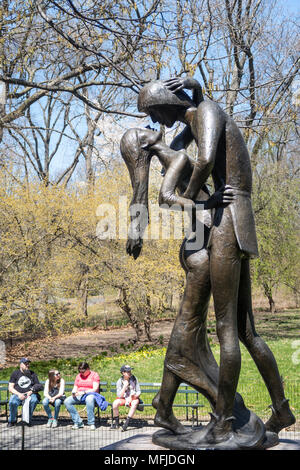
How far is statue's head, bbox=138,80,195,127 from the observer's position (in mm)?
4734

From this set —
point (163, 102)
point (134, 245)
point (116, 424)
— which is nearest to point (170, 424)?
point (134, 245)

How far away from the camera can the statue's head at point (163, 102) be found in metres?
4.73

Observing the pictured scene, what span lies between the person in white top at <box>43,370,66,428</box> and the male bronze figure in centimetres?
458

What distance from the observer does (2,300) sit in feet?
46.3

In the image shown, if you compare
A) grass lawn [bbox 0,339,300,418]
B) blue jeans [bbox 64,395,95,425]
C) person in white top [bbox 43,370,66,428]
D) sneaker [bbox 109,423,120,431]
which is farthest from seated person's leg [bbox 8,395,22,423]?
grass lawn [bbox 0,339,300,418]

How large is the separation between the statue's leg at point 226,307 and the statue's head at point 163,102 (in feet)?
3.43

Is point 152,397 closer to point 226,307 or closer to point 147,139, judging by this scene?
point 226,307

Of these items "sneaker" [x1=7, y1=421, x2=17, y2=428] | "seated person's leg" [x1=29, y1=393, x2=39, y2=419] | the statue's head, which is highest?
the statue's head

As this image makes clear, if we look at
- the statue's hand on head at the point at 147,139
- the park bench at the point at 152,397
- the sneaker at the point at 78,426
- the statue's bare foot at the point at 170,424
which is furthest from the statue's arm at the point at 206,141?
the sneaker at the point at 78,426

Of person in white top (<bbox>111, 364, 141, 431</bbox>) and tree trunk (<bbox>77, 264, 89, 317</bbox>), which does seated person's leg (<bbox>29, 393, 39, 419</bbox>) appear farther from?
tree trunk (<bbox>77, 264, 89, 317</bbox>)

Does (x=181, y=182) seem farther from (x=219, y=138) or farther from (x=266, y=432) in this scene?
(x=266, y=432)

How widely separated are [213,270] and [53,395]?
5.49 m

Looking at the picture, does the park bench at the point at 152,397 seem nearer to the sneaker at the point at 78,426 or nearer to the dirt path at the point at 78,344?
the sneaker at the point at 78,426

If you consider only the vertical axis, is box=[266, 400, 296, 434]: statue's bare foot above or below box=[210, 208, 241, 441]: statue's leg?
below
